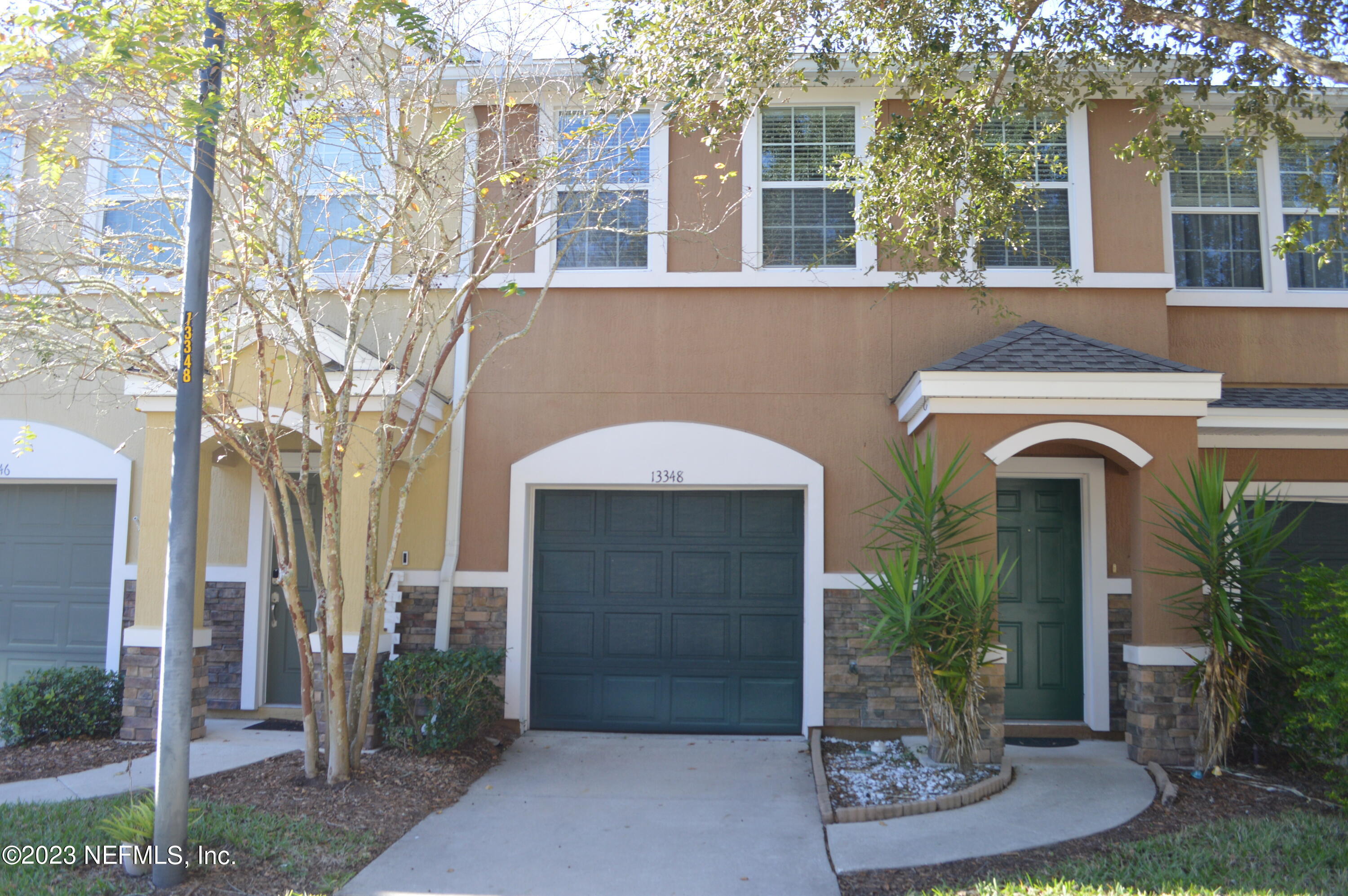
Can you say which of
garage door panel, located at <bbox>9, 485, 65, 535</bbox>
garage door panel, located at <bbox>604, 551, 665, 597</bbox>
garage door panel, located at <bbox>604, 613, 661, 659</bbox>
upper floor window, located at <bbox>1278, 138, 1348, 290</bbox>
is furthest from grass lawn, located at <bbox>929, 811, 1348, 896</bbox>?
garage door panel, located at <bbox>9, 485, 65, 535</bbox>

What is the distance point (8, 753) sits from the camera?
26.3ft

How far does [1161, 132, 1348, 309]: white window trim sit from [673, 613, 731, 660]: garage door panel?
16.9 feet

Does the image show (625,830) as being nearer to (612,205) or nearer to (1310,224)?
(612,205)

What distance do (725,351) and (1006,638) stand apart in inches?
143

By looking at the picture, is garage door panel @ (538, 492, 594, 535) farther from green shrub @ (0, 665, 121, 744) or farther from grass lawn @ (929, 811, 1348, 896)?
grass lawn @ (929, 811, 1348, 896)

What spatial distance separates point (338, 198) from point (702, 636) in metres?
4.86

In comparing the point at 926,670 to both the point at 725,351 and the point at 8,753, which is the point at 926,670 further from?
the point at 8,753

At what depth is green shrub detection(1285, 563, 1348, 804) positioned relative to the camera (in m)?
6.18

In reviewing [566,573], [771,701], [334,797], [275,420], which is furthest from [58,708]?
[771,701]

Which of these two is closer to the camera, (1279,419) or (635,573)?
(1279,419)

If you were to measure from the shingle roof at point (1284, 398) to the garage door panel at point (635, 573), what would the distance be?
493cm

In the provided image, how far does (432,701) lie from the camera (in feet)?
25.0

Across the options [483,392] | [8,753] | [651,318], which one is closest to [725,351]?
[651,318]

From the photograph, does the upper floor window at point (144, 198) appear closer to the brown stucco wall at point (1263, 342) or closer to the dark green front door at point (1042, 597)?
the dark green front door at point (1042, 597)
